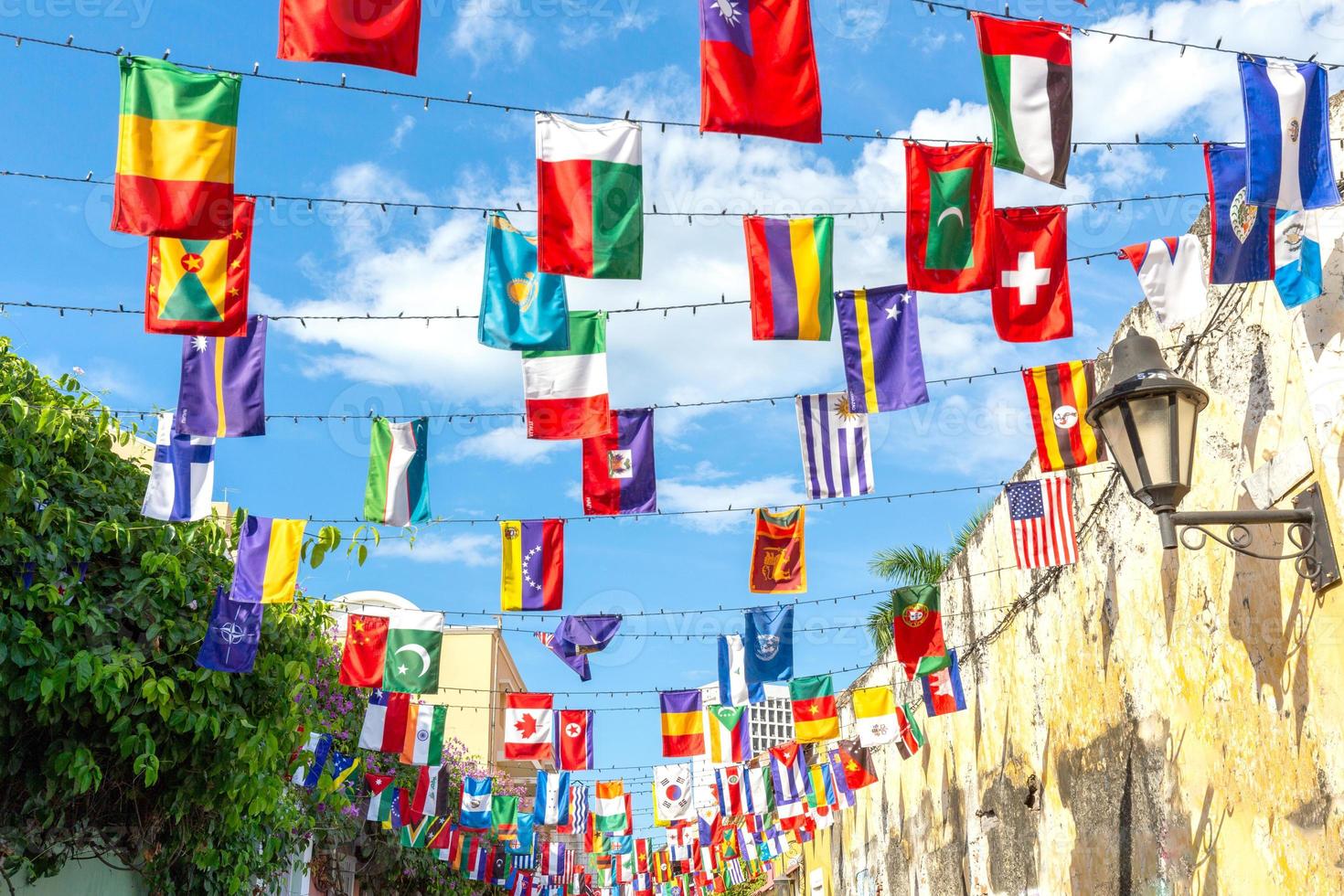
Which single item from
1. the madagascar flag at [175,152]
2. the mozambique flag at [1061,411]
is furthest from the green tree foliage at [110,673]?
the mozambique flag at [1061,411]

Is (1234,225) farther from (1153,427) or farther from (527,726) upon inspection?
(527,726)

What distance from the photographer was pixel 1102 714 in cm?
1040

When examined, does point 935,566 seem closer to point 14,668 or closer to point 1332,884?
point 1332,884

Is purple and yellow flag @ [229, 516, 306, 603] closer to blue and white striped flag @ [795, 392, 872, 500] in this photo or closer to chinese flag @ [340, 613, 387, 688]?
chinese flag @ [340, 613, 387, 688]

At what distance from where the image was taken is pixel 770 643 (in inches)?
522

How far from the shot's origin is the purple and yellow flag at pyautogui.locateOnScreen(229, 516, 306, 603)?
9008 mm

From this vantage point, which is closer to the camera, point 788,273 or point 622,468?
point 788,273

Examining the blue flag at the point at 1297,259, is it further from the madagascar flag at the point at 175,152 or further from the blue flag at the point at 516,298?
the madagascar flag at the point at 175,152

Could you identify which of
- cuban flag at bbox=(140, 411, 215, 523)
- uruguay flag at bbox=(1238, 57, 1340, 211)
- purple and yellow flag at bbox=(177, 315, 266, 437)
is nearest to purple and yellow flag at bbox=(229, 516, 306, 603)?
cuban flag at bbox=(140, 411, 215, 523)

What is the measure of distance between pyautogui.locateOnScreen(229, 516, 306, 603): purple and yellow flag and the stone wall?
22.4ft

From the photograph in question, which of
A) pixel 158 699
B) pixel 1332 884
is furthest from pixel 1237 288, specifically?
pixel 158 699

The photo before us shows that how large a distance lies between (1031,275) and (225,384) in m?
5.37

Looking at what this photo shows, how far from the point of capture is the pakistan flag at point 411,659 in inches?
505

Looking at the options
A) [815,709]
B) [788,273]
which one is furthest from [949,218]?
[815,709]
